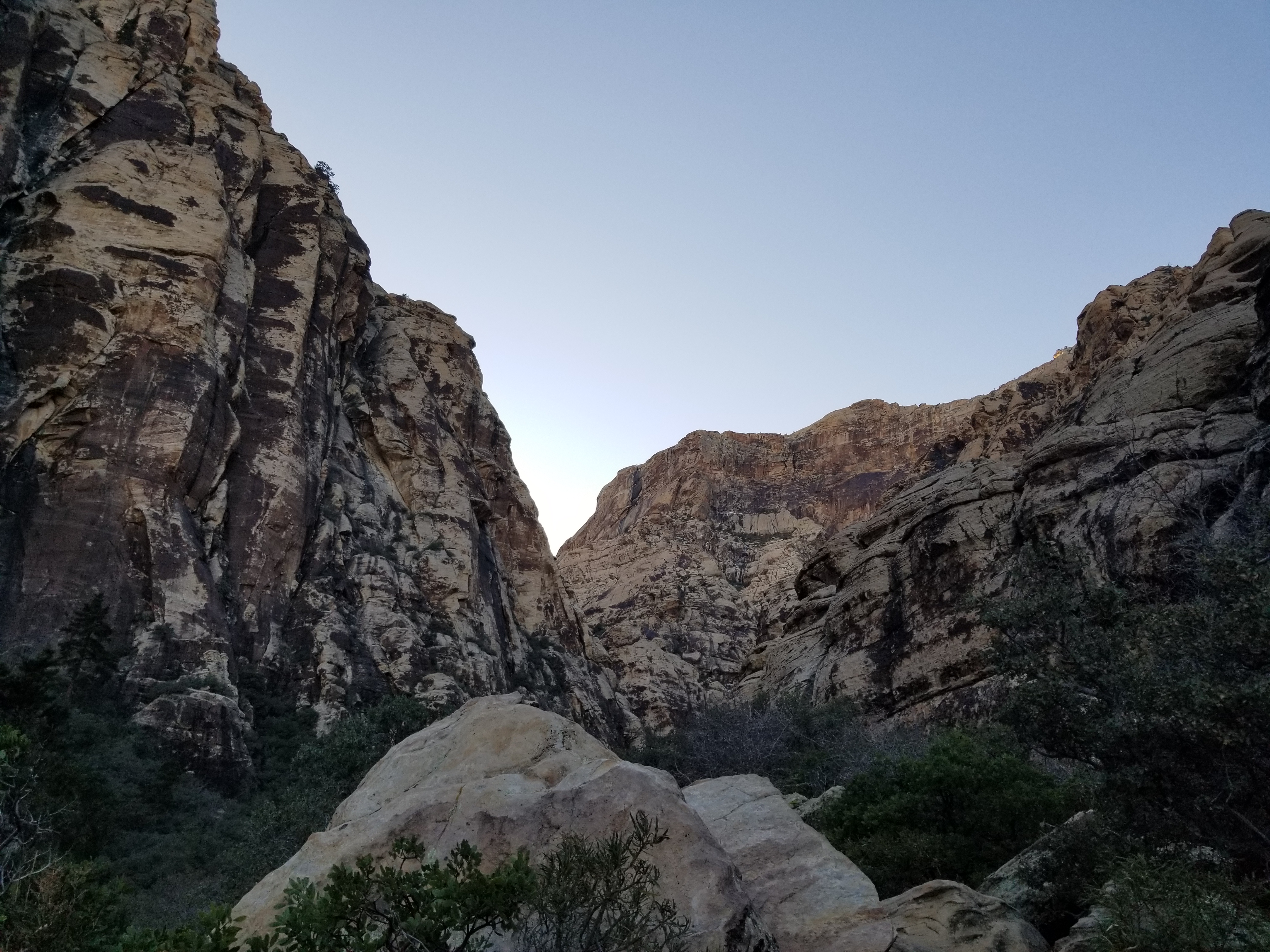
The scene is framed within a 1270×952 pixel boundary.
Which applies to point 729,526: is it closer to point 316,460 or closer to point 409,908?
point 316,460

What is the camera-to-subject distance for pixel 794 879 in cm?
971

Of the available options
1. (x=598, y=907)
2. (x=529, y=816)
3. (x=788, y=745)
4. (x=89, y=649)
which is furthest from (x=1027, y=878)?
(x=89, y=649)

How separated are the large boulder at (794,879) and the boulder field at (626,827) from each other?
0.02 metres

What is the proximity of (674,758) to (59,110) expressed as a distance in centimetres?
4274

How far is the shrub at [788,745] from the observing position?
87.2ft

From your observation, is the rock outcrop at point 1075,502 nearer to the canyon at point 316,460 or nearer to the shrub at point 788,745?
the canyon at point 316,460

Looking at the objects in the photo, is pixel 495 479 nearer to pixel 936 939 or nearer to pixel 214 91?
pixel 214 91

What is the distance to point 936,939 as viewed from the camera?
10.0m

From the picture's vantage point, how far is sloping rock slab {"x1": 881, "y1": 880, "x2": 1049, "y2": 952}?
9.93 metres

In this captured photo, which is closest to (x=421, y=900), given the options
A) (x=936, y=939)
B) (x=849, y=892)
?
(x=849, y=892)

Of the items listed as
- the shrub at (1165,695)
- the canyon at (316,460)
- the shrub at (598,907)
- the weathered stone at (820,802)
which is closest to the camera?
the shrub at (598,907)

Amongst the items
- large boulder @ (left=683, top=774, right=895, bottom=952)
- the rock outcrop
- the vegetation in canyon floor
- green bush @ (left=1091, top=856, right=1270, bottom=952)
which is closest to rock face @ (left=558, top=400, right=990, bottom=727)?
the rock outcrop

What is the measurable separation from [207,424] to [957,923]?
40.0m

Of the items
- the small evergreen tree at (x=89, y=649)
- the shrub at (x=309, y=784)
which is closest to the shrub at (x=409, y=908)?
the shrub at (x=309, y=784)
